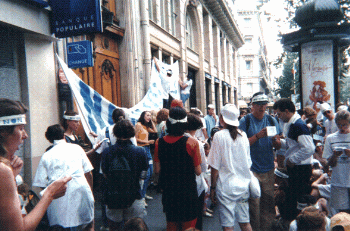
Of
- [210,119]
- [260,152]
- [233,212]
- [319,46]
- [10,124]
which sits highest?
[319,46]

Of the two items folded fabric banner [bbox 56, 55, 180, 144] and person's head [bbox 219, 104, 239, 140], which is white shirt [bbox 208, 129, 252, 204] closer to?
person's head [bbox 219, 104, 239, 140]

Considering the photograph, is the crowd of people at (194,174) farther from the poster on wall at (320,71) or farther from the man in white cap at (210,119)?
the poster on wall at (320,71)

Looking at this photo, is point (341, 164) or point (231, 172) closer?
point (231, 172)

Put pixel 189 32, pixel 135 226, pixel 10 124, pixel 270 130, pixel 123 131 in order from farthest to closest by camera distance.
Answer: pixel 189 32 → pixel 270 130 → pixel 123 131 → pixel 135 226 → pixel 10 124

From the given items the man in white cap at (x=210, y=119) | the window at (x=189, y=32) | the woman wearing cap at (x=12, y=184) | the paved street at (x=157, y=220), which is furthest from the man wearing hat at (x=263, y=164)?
the window at (x=189, y=32)

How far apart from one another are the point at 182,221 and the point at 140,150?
0.93 metres

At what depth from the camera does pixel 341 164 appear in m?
4.30

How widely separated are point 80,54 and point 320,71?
7199 mm

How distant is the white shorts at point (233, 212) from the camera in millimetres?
3576

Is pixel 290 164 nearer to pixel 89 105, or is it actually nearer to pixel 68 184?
pixel 68 184

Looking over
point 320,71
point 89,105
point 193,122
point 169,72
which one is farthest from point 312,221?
point 320,71

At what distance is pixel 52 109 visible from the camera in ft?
20.6

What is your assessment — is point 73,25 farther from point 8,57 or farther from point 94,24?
point 8,57

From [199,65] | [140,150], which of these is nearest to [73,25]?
[140,150]
